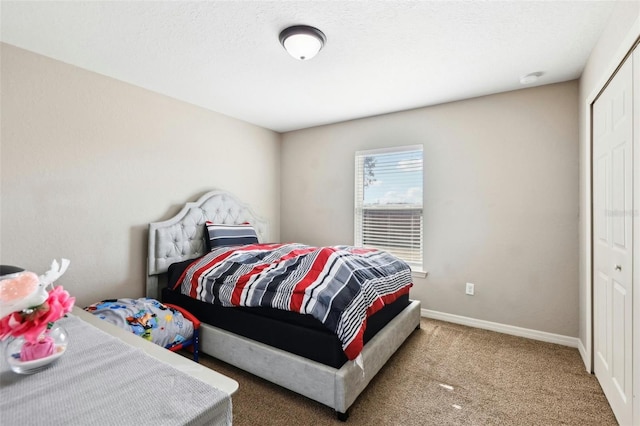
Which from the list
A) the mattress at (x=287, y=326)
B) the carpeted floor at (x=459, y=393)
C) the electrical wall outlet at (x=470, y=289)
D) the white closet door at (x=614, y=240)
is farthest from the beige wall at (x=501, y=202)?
the mattress at (x=287, y=326)

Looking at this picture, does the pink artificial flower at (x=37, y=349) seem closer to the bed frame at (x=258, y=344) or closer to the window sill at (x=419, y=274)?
the bed frame at (x=258, y=344)

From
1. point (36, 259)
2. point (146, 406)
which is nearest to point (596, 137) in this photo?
point (146, 406)

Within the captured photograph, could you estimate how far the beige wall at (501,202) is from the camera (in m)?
2.86

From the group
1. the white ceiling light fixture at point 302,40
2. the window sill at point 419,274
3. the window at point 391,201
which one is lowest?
the window sill at point 419,274

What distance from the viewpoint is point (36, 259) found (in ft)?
7.75

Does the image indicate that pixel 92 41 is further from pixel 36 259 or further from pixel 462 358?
pixel 462 358

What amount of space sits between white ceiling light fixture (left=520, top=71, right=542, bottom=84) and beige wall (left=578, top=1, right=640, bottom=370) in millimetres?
328

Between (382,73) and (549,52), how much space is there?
128cm

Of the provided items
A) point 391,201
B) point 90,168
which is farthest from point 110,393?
point 391,201

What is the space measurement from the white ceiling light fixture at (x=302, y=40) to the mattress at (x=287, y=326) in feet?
6.04

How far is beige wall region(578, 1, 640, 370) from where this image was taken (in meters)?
1.63

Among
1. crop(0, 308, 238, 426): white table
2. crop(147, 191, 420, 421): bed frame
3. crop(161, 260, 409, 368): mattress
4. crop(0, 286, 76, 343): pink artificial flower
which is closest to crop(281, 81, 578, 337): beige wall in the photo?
crop(147, 191, 420, 421): bed frame

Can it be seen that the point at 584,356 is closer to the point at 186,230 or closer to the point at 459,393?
the point at 459,393

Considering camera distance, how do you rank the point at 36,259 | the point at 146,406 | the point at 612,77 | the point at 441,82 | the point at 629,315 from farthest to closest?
the point at 441,82, the point at 36,259, the point at 612,77, the point at 629,315, the point at 146,406
